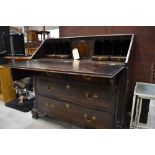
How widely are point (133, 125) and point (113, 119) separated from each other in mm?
468

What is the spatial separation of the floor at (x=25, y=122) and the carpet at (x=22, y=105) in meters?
0.10

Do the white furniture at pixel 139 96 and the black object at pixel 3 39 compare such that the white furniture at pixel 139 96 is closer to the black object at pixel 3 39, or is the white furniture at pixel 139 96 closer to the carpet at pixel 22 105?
the carpet at pixel 22 105

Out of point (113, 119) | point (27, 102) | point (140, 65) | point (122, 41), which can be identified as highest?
point (122, 41)

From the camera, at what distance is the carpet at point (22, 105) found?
103 inches

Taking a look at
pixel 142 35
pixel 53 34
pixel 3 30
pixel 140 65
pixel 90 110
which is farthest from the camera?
pixel 53 34

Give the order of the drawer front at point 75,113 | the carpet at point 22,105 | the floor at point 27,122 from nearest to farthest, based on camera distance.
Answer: the drawer front at point 75,113, the floor at point 27,122, the carpet at point 22,105

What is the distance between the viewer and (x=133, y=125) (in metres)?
1.86

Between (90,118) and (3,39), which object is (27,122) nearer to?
(90,118)

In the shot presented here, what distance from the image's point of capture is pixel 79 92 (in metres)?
1.70

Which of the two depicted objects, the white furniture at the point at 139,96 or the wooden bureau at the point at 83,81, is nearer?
the wooden bureau at the point at 83,81

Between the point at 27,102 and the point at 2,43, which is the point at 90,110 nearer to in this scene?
the point at 27,102

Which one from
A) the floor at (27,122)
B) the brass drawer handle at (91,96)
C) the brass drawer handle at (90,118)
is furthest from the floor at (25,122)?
the brass drawer handle at (91,96)

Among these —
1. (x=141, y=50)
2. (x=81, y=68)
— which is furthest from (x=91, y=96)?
(x=141, y=50)

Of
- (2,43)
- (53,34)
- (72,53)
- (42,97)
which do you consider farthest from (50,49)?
(53,34)
